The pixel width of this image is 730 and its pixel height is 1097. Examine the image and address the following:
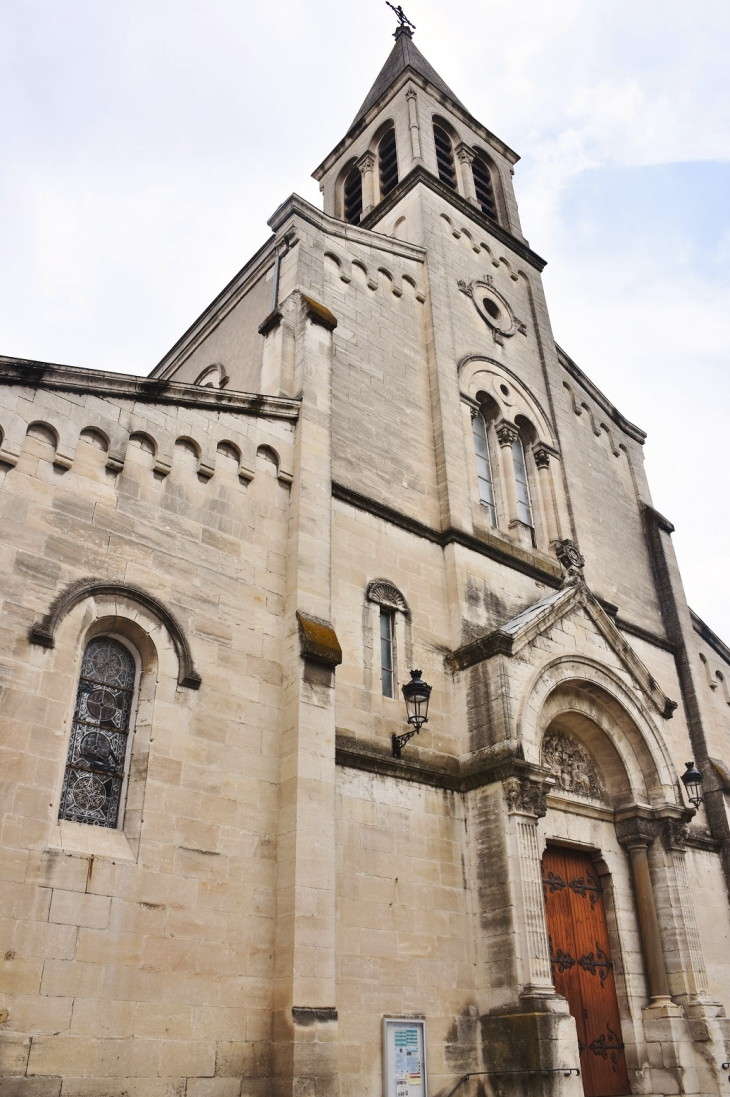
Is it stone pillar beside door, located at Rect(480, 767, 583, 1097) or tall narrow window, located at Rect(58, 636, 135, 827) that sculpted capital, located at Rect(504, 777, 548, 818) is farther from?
tall narrow window, located at Rect(58, 636, 135, 827)

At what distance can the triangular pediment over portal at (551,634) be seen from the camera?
1242cm

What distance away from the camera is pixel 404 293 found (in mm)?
16578

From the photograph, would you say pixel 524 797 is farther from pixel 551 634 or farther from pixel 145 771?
pixel 145 771

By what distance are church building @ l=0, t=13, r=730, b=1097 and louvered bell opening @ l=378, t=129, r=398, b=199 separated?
5.45 metres

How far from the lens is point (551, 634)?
44.0ft

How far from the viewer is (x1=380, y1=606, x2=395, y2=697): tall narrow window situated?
471 inches

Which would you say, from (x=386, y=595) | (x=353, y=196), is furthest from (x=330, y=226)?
(x=353, y=196)

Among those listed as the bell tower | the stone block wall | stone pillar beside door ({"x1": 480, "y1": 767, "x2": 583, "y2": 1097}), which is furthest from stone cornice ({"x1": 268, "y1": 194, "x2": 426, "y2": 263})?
stone pillar beside door ({"x1": 480, "y1": 767, "x2": 583, "y2": 1097})

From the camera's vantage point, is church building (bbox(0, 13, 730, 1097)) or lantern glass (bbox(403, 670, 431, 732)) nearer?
church building (bbox(0, 13, 730, 1097))

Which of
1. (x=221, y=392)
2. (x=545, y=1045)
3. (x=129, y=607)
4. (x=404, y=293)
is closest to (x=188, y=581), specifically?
(x=129, y=607)

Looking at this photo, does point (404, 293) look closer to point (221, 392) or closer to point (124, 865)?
point (221, 392)

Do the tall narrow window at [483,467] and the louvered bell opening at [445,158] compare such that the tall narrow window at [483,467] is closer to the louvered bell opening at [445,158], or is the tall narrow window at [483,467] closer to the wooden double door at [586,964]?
the wooden double door at [586,964]

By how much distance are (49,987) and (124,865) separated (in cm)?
118

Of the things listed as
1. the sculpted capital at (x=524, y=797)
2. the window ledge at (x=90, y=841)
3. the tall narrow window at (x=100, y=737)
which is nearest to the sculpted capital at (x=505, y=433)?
the sculpted capital at (x=524, y=797)
